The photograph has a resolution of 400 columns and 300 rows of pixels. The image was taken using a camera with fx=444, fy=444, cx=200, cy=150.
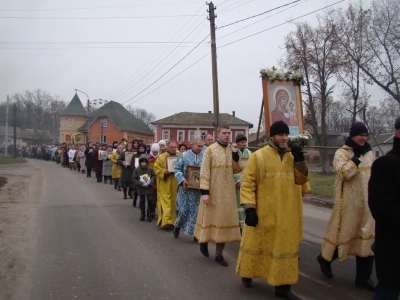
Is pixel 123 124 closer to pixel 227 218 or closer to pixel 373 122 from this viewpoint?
pixel 373 122

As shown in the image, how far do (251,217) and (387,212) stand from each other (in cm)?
164

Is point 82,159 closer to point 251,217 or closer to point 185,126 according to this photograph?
point 251,217

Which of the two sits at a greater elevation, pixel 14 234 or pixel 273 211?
pixel 273 211

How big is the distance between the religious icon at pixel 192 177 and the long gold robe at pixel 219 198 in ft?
3.54

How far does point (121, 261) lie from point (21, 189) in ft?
36.6

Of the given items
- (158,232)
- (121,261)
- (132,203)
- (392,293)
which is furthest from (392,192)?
(132,203)

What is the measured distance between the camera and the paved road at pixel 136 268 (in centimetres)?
510

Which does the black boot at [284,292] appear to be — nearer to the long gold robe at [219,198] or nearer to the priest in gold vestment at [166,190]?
the long gold robe at [219,198]

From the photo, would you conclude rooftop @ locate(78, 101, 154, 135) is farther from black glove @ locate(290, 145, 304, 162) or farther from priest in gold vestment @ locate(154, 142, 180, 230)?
black glove @ locate(290, 145, 304, 162)

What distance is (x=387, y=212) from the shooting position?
341 centimetres

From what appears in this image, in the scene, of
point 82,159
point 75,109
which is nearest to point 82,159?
point 82,159

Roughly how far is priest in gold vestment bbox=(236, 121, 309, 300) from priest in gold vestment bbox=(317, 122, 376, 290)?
0.72 m

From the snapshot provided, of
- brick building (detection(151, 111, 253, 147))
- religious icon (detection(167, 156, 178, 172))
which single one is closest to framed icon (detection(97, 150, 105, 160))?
religious icon (detection(167, 156, 178, 172))

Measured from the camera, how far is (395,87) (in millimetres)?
28250
